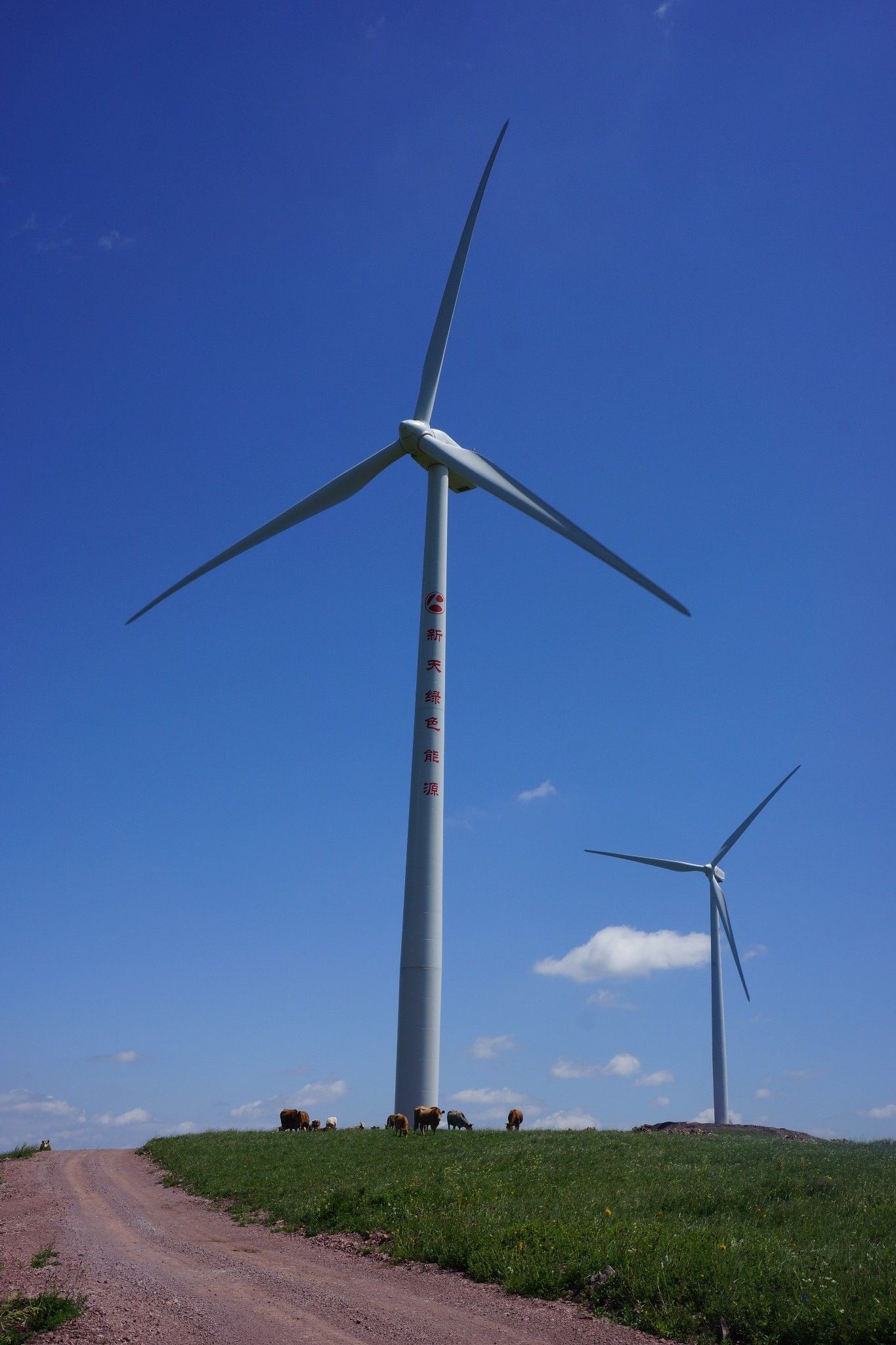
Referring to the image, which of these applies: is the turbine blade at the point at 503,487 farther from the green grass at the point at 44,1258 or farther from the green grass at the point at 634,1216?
the green grass at the point at 44,1258

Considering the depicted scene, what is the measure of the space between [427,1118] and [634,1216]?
17.2 meters

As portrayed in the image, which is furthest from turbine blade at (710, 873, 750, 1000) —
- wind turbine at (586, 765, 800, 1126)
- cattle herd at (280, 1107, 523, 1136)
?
cattle herd at (280, 1107, 523, 1136)

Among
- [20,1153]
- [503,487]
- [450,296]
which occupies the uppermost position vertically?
[450,296]

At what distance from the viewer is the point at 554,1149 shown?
26.2m

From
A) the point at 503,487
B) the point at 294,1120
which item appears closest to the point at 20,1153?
the point at 294,1120

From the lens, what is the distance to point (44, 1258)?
52.6 feet

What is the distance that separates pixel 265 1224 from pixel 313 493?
109 feet

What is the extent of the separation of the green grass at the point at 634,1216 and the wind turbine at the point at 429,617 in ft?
22.8

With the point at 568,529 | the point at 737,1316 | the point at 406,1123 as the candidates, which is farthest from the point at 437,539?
the point at 737,1316

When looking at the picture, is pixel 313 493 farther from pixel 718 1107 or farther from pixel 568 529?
pixel 718 1107

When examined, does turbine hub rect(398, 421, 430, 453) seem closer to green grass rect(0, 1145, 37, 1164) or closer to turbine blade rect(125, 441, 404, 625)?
turbine blade rect(125, 441, 404, 625)

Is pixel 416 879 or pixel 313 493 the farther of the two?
pixel 313 493

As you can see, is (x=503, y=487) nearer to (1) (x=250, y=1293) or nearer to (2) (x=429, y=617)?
(2) (x=429, y=617)

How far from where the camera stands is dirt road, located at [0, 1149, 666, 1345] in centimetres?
1220
